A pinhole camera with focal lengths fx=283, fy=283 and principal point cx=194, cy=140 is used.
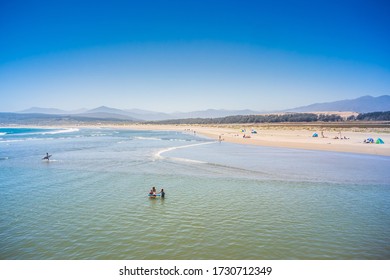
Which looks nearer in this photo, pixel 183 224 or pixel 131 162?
pixel 183 224

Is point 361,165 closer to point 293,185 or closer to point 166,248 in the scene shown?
point 293,185

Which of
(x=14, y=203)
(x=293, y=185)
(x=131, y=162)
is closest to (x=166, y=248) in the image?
(x=14, y=203)

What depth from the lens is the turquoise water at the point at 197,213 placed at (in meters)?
10.8

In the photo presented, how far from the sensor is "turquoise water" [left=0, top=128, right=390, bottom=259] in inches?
425

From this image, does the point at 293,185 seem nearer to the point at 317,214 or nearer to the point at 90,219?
the point at 317,214

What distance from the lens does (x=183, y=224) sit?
43.0 feet

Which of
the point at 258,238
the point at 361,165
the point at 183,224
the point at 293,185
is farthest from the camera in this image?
the point at 361,165

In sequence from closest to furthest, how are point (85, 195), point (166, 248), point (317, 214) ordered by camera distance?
point (166, 248)
point (317, 214)
point (85, 195)

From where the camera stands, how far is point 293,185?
20.3 metres

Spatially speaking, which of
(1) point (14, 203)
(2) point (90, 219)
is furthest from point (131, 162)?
(2) point (90, 219)

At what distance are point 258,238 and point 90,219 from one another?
8.00 metres

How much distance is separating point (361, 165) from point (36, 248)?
27787 mm

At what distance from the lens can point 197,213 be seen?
14.5 m
